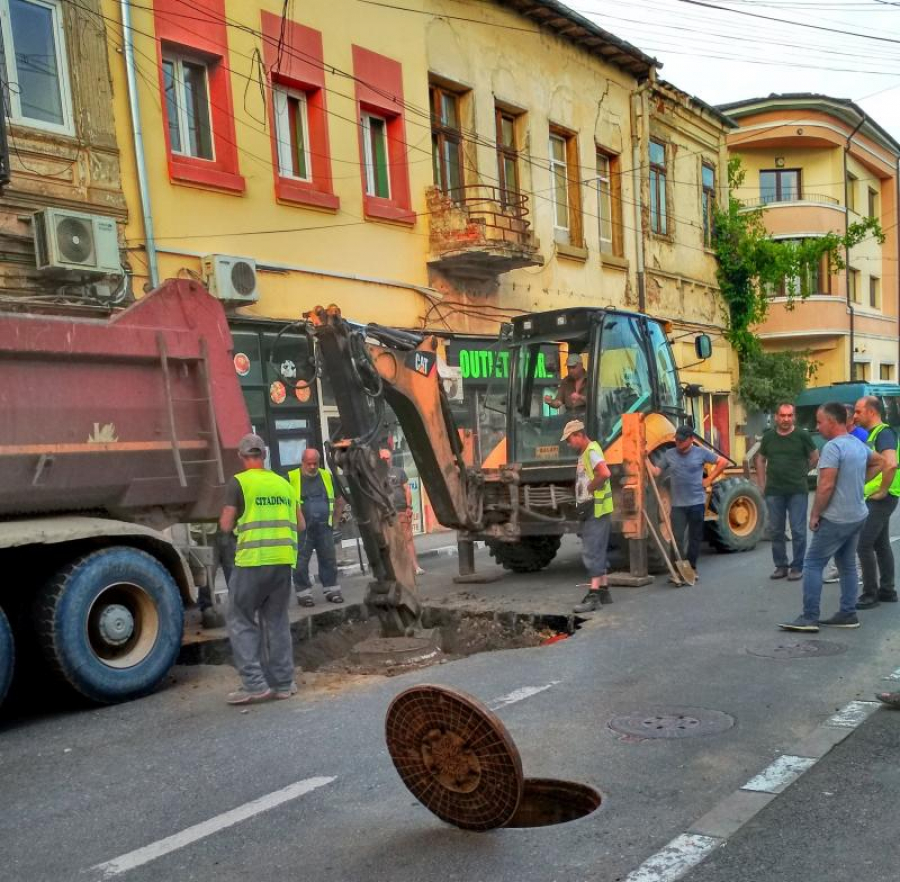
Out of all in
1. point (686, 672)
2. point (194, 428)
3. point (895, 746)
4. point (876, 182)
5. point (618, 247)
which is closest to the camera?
point (895, 746)

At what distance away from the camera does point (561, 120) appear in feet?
60.6

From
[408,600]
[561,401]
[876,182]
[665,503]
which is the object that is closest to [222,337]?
[408,600]

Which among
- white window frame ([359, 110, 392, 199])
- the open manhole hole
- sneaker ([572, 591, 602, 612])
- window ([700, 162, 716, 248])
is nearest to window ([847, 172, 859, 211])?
window ([700, 162, 716, 248])

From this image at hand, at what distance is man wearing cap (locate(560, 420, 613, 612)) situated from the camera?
8523mm

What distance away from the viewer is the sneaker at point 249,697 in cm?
620

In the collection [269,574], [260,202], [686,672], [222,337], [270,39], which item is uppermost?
[270,39]

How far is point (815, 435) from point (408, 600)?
16622 millimetres

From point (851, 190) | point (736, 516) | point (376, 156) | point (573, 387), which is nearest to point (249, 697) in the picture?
point (573, 387)

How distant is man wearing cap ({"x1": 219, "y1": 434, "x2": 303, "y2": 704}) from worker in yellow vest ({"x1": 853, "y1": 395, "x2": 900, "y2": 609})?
4.65 m

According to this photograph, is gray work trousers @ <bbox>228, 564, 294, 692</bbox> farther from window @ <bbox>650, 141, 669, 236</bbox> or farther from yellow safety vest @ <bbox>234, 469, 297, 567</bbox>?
window @ <bbox>650, 141, 669, 236</bbox>

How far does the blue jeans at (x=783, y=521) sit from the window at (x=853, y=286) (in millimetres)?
25489

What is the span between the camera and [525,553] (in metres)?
10.8

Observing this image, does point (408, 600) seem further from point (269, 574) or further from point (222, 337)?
point (222, 337)

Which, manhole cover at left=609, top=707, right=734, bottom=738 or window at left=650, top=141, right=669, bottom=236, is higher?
window at left=650, top=141, right=669, bottom=236
